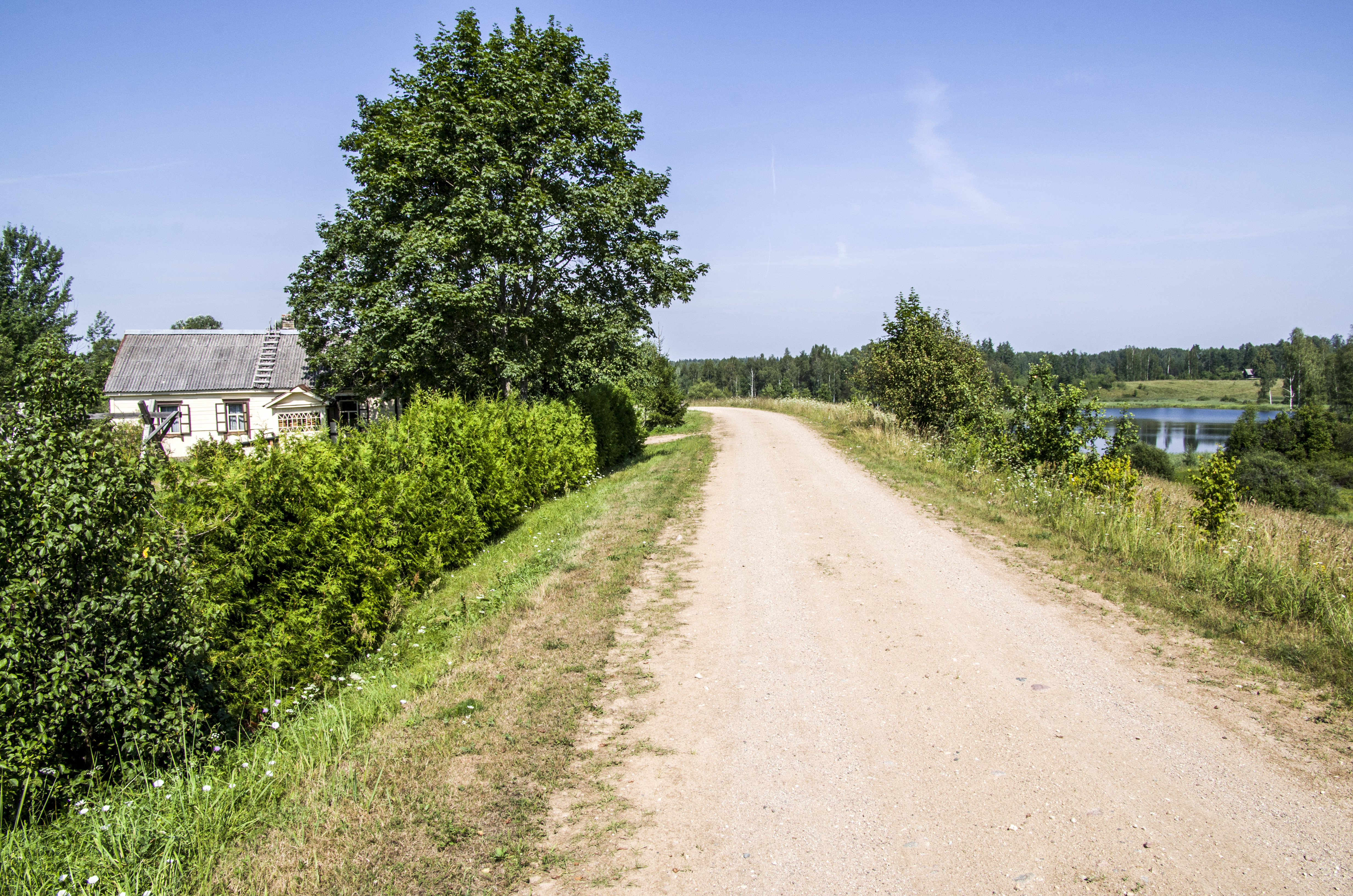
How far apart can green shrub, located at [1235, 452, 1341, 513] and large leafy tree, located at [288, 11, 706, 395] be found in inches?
1388

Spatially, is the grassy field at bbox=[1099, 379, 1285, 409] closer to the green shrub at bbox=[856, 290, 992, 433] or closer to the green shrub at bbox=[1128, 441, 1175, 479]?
the green shrub at bbox=[1128, 441, 1175, 479]

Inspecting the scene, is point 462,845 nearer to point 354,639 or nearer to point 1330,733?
point 354,639

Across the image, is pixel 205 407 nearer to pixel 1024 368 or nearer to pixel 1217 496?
pixel 1217 496

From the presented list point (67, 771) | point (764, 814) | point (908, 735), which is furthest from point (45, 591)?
point (908, 735)

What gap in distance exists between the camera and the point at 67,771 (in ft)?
12.4

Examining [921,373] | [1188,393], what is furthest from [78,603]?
[1188,393]

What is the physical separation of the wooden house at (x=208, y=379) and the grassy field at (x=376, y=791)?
2869 cm

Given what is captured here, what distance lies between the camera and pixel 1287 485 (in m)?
41.4

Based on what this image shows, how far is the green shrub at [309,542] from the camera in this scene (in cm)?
557

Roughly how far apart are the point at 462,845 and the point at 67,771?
221cm

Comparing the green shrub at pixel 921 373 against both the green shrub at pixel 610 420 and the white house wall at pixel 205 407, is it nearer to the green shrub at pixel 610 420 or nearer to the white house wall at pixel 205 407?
the green shrub at pixel 610 420

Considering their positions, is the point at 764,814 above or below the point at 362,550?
below

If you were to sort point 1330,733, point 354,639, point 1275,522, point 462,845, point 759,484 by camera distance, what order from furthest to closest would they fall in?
point 759,484
point 1275,522
point 354,639
point 1330,733
point 462,845

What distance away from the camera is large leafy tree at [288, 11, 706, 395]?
16.2 meters
